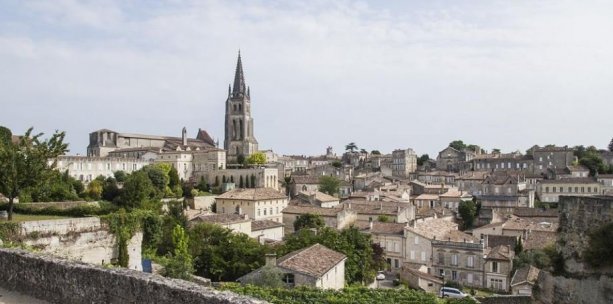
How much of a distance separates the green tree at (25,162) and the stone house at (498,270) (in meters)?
30.5

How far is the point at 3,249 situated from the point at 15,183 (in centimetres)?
1337

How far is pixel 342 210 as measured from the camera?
2109 inches

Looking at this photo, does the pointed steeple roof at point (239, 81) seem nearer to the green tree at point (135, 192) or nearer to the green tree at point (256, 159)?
the green tree at point (256, 159)

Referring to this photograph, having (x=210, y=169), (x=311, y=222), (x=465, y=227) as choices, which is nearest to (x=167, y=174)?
(x=210, y=169)

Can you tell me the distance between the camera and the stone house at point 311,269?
2567 centimetres

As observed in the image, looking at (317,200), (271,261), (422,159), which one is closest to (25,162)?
(271,261)

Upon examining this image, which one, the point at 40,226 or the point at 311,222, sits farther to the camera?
the point at 311,222

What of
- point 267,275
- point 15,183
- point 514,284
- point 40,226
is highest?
point 15,183

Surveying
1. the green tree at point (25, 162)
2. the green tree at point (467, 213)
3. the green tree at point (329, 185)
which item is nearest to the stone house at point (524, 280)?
the green tree at point (467, 213)

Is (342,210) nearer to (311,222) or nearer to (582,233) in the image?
(311,222)

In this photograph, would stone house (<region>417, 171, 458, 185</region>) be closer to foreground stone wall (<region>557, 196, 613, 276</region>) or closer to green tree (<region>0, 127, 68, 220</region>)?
green tree (<region>0, 127, 68, 220</region>)

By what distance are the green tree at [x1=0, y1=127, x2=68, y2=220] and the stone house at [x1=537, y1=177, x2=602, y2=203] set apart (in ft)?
215

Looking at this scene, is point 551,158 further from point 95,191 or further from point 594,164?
point 95,191

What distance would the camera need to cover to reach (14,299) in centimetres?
948
